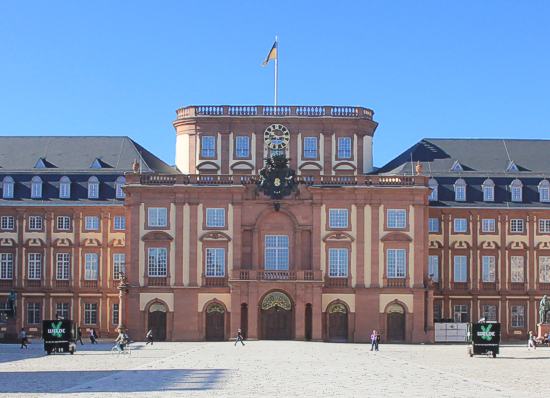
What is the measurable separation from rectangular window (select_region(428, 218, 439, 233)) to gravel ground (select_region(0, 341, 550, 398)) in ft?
75.0

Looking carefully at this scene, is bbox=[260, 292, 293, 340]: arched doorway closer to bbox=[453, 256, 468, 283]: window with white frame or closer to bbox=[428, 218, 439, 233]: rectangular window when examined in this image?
bbox=[428, 218, 439, 233]: rectangular window

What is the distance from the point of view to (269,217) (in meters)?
95.2

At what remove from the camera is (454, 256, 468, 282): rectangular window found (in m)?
103

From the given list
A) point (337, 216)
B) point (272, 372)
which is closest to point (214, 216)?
point (337, 216)

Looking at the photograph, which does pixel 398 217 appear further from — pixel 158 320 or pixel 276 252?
pixel 158 320

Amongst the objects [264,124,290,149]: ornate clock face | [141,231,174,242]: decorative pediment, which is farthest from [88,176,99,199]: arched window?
[264,124,290,149]: ornate clock face

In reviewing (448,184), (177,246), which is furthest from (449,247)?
(177,246)

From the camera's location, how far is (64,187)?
10275 centimetres

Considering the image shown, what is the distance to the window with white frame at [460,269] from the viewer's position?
103312 mm

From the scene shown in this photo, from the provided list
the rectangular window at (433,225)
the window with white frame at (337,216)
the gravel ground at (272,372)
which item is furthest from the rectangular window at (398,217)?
the gravel ground at (272,372)

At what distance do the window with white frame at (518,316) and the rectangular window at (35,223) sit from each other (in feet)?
132

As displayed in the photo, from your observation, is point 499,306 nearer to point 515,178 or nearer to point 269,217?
point 515,178

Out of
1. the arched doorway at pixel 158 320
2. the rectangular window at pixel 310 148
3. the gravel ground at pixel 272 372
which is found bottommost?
the gravel ground at pixel 272 372

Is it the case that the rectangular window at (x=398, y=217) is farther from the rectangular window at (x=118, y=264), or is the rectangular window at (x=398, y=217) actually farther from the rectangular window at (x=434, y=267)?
the rectangular window at (x=118, y=264)
